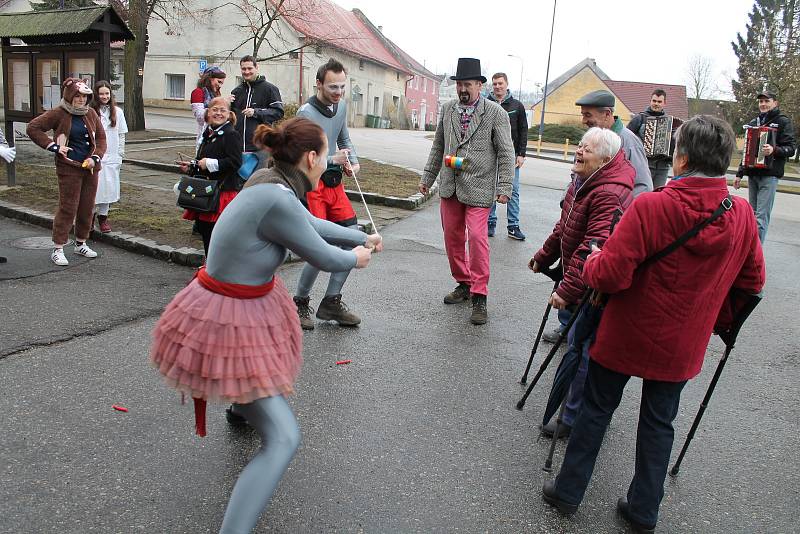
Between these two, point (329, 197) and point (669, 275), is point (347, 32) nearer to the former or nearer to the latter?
point (329, 197)

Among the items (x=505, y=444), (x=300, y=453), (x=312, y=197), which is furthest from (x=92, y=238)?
(x=505, y=444)

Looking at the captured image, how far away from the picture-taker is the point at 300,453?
3668 millimetres

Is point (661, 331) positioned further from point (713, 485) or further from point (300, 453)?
point (300, 453)

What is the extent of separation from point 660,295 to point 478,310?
3259 millimetres

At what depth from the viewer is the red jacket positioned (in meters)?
2.86

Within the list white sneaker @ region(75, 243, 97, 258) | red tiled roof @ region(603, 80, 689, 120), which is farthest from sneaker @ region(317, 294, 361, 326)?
red tiled roof @ region(603, 80, 689, 120)

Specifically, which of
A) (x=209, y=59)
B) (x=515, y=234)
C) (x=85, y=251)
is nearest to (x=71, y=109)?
(x=85, y=251)

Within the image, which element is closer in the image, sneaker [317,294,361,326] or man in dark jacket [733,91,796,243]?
sneaker [317,294,361,326]

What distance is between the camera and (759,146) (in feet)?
31.3

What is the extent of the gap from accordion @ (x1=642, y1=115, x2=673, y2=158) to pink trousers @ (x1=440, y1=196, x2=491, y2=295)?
10.4 ft

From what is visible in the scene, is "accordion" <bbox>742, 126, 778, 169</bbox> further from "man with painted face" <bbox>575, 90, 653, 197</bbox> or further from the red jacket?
the red jacket

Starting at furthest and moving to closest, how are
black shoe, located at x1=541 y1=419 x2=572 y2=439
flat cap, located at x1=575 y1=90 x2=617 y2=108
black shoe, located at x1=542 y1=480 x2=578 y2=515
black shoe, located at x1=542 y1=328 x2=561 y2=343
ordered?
black shoe, located at x1=542 y1=328 x2=561 y2=343, flat cap, located at x1=575 y1=90 x2=617 y2=108, black shoe, located at x1=541 y1=419 x2=572 y2=439, black shoe, located at x1=542 y1=480 x2=578 y2=515

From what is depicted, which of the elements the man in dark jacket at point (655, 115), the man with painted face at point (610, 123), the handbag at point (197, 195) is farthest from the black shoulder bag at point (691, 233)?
the man in dark jacket at point (655, 115)

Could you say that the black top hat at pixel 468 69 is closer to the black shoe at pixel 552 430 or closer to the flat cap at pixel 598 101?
the flat cap at pixel 598 101
